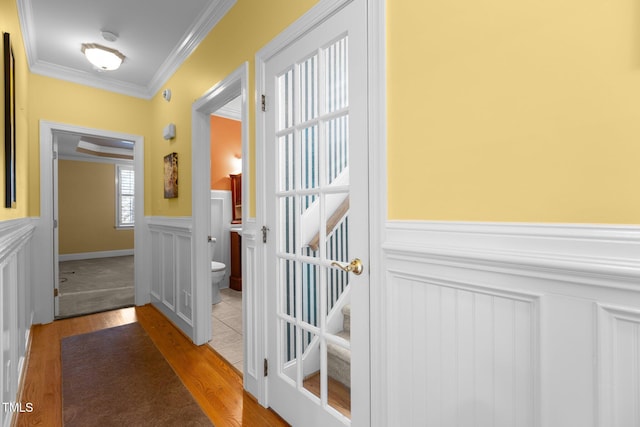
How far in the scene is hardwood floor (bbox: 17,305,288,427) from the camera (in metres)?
1.68

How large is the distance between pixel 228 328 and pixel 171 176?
61.6 inches

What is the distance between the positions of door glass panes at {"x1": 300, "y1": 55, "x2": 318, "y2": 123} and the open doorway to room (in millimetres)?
4915

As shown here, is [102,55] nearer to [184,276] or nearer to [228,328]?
[184,276]

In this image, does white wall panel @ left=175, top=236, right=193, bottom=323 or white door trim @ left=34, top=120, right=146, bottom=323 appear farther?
white door trim @ left=34, top=120, right=146, bottom=323

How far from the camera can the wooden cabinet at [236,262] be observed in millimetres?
4023

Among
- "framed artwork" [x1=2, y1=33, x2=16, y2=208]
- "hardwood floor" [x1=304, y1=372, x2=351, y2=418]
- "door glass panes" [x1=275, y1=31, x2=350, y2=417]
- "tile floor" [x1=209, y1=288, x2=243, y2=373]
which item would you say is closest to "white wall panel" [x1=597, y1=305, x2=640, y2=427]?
"door glass panes" [x1=275, y1=31, x2=350, y2=417]

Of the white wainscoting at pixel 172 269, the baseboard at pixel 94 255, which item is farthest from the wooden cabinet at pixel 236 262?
the baseboard at pixel 94 255

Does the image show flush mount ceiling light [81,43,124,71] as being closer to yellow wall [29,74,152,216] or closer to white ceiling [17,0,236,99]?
white ceiling [17,0,236,99]

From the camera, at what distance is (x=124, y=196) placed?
7.43 meters

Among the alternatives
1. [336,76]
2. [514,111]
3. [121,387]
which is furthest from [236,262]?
[514,111]

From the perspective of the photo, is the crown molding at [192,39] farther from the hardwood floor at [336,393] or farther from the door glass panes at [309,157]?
the hardwood floor at [336,393]

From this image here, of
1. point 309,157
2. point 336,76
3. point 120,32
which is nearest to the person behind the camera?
point 336,76

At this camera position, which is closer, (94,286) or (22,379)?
(22,379)

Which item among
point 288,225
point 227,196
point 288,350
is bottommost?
point 288,350
